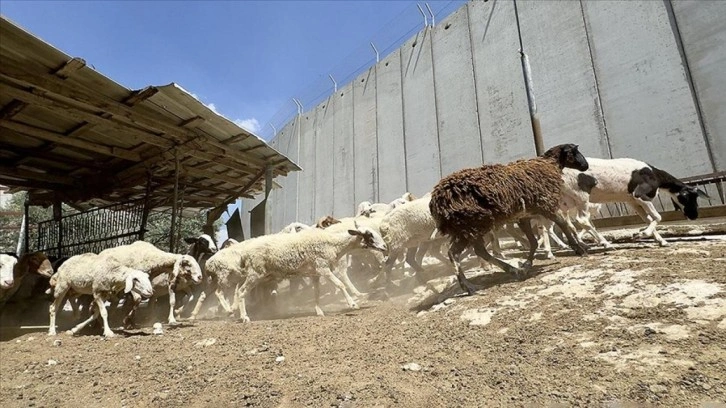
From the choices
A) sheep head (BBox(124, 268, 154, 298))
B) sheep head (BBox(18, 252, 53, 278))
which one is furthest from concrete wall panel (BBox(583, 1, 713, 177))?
sheep head (BBox(18, 252, 53, 278))

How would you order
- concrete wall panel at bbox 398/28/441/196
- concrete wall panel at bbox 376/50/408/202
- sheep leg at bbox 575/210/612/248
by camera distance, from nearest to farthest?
sheep leg at bbox 575/210/612/248, concrete wall panel at bbox 398/28/441/196, concrete wall panel at bbox 376/50/408/202

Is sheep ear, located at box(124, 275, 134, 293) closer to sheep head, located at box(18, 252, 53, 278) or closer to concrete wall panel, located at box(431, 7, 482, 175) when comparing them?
sheep head, located at box(18, 252, 53, 278)

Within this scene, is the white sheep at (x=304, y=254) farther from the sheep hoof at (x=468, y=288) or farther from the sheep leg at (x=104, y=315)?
the sheep hoof at (x=468, y=288)

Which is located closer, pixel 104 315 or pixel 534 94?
pixel 104 315

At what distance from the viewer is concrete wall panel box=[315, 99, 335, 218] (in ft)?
68.0

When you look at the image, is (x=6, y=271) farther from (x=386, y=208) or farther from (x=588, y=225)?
(x=588, y=225)

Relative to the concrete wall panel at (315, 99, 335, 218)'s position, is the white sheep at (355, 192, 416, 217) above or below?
below

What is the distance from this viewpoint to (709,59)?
7938mm

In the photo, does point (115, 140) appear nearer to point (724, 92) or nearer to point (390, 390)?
point (390, 390)

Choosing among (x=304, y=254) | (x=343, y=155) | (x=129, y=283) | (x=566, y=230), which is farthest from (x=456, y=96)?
(x=129, y=283)

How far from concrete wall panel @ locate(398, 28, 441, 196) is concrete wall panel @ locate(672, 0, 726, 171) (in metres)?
7.62

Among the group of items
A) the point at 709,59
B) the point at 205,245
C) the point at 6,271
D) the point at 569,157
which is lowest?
the point at 6,271

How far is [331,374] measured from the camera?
329 centimetres

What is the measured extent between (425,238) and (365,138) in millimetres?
11404
